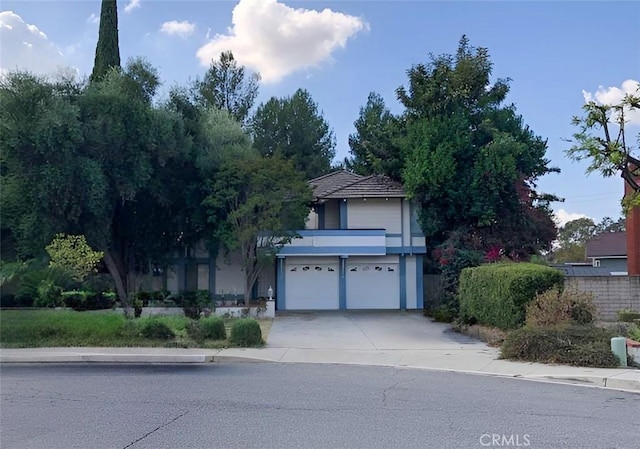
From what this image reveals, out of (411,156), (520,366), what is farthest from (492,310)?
(411,156)

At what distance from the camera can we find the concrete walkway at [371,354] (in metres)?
12.4

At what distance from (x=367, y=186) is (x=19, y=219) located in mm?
15285

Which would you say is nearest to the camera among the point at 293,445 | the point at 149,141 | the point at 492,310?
the point at 293,445

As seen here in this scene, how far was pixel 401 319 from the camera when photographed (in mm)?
25359

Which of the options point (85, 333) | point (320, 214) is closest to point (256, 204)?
point (320, 214)

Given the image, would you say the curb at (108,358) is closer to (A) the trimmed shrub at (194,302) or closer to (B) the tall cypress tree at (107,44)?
(A) the trimmed shrub at (194,302)

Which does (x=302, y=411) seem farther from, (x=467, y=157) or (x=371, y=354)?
(x=467, y=157)

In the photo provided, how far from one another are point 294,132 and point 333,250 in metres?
18.7

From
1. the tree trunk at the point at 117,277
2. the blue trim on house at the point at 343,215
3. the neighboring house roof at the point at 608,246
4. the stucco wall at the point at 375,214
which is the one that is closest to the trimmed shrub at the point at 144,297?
the tree trunk at the point at 117,277

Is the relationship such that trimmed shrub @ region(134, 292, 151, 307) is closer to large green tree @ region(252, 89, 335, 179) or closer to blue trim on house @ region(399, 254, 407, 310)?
blue trim on house @ region(399, 254, 407, 310)

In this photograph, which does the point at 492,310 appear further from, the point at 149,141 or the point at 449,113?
the point at 149,141

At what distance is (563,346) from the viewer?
13625mm

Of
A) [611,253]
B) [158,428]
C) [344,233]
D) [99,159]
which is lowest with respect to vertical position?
[158,428]

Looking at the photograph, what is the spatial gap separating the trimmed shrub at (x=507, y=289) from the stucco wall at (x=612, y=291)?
5045mm
